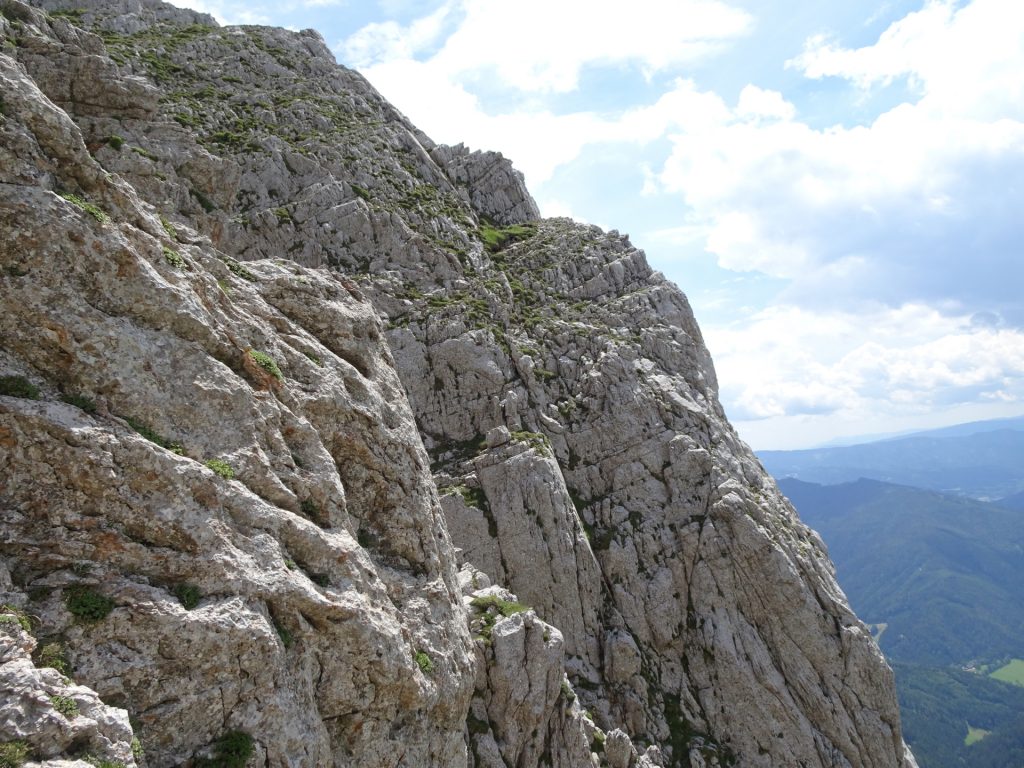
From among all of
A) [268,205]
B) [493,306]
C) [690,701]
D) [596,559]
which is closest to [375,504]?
[596,559]

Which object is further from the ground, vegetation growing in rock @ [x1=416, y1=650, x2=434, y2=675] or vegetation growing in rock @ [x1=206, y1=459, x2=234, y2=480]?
vegetation growing in rock @ [x1=206, y1=459, x2=234, y2=480]

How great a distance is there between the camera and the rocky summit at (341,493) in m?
14.0

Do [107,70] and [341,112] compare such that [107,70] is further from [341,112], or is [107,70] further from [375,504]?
[341,112]

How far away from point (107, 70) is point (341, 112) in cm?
6603

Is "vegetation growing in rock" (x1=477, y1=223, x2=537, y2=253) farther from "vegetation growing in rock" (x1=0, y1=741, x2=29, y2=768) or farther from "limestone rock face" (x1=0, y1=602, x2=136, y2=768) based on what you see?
"vegetation growing in rock" (x1=0, y1=741, x2=29, y2=768)

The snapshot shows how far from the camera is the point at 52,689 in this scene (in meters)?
11.5

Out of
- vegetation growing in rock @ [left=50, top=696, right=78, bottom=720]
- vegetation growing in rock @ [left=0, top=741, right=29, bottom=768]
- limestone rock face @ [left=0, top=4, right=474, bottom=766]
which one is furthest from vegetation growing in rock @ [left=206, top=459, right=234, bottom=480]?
vegetation growing in rock @ [left=0, top=741, right=29, bottom=768]

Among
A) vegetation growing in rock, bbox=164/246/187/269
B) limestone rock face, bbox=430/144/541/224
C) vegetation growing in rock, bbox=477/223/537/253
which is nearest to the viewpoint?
vegetation growing in rock, bbox=164/246/187/269

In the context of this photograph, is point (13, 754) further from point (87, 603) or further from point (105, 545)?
point (105, 545)

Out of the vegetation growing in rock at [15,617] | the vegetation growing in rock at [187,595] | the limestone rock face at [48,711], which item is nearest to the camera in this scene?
the limestone rock face at [48,711]

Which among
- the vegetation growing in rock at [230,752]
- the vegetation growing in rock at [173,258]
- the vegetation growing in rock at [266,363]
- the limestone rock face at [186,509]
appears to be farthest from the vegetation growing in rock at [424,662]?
the vegetation growing in rock at [173,258]

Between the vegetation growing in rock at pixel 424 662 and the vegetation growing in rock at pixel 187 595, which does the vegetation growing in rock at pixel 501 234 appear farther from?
the vegetation growing in rock at pixel 187 595

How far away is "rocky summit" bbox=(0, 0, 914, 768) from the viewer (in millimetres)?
14023

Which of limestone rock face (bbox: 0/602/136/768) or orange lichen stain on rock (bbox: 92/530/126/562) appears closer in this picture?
limestone rock face (bbox: 0/602/136/768)
